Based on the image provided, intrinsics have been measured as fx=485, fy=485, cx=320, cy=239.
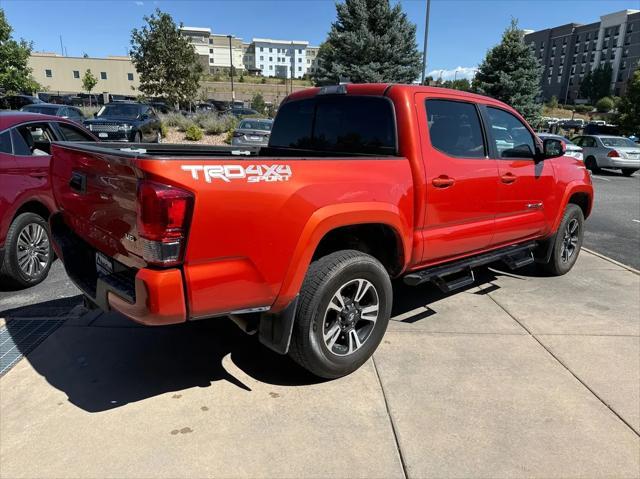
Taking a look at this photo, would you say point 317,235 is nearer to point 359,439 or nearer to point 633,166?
point 359,439

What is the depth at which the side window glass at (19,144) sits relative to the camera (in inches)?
186

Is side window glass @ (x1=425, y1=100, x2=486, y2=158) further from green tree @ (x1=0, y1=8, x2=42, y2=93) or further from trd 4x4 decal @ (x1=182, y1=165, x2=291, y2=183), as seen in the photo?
green tree @ (x1=0, y1=8, x2=42, y2=93)

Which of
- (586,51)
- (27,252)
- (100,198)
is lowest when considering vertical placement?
(27,252)

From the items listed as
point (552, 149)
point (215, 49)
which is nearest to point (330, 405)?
point (552, 149)

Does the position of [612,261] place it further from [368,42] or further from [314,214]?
[368,42]

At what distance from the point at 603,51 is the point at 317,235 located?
12567 centimetres

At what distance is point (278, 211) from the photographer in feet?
8.82

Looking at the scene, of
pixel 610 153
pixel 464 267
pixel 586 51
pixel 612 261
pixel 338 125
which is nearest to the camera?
pixel 338 125

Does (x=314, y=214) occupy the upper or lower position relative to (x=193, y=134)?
upper

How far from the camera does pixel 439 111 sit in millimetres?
3924

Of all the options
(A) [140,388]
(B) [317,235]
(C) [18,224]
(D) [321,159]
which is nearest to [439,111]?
(D) [321,159]

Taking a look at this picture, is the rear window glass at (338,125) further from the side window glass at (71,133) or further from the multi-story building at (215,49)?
the multi-story building at (215,49)

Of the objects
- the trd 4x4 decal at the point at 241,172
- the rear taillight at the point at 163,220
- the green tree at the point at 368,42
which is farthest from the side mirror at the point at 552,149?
the green tree at the point at 368,42

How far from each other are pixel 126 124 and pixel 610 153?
57.5ft
